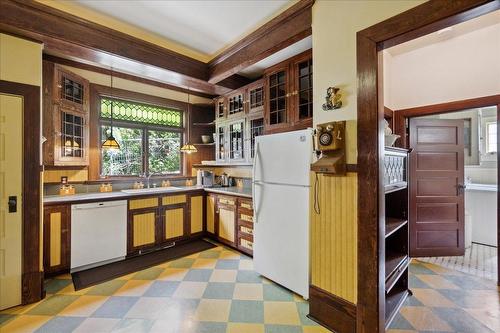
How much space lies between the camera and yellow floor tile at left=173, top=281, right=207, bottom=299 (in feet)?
8.15

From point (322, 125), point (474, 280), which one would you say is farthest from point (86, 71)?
point (474, 280)

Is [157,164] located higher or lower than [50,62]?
lower

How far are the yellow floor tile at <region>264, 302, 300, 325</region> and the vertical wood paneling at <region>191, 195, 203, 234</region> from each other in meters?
2.15

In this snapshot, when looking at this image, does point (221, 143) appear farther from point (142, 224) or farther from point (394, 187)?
point (394, 187)

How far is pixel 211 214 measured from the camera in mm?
4152

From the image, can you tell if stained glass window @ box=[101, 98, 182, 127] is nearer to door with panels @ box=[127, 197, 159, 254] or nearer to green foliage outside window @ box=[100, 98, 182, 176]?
green foliage outside window @ box=[100, 98, 182, 176]

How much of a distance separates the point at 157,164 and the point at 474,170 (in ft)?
19.0

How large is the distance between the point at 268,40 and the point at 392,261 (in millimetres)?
2644

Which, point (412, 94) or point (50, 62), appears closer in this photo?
point (50, 62)

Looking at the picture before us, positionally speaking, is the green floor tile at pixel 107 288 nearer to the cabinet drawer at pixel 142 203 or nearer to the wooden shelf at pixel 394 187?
the cabinet drawer at pixel 142 203

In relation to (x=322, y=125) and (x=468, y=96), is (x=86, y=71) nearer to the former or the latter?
(x=322, y=125)

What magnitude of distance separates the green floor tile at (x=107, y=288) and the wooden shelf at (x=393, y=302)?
8.87 feet

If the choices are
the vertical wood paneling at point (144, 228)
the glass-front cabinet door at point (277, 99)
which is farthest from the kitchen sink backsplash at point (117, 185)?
the glass-front cabinet door at point (277, 99)

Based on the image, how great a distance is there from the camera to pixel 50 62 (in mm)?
2832
